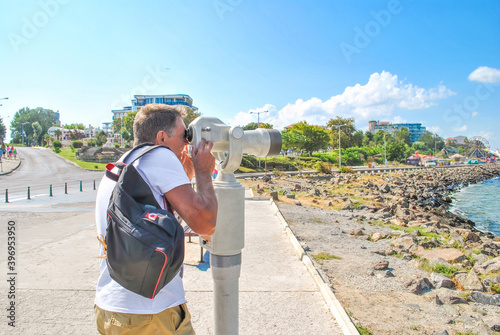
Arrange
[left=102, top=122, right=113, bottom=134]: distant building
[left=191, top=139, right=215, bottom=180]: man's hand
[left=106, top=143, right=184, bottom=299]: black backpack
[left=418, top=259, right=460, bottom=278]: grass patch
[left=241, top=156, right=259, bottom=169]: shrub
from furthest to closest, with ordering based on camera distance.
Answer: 1. [left=102, top=122, right=113, bottom=134]: distant building
2. [left=241, top=156, right=259, bottom=169]: shrub
3. [left=418, top=259, right=460, bottom=278]: grass patch
4. [left=191, top=139, right=215, bottom=180]: man's hand
5. [left=106, top=143, right=184, bottom=299]: black backpack

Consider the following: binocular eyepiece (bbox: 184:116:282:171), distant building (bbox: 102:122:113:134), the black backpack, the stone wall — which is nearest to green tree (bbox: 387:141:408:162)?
the stone wall

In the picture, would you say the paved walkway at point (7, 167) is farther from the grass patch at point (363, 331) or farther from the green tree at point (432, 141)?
the green tree at point (432, 141)

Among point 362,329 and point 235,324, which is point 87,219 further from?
point 235,324

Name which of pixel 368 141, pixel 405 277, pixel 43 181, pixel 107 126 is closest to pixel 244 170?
pixel 43 181

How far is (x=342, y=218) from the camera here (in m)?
13.2

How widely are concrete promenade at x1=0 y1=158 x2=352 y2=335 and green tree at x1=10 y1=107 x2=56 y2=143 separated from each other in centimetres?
11035

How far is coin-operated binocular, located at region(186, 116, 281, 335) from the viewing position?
6.40 feet

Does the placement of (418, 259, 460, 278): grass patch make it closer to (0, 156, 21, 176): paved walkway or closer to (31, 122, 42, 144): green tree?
(0, 156, 21, 176): paved walkway

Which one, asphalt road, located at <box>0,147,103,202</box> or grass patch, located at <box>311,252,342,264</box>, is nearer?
grass patch, located at <box>311,252,342,264</box>

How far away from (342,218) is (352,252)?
5397 millimetres

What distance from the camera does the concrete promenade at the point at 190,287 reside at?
12.3 ft

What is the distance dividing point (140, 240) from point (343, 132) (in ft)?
249

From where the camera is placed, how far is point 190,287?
4852mm

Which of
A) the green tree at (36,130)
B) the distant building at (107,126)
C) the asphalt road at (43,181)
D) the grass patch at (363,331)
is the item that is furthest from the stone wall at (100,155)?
the distant building at (107,126)
